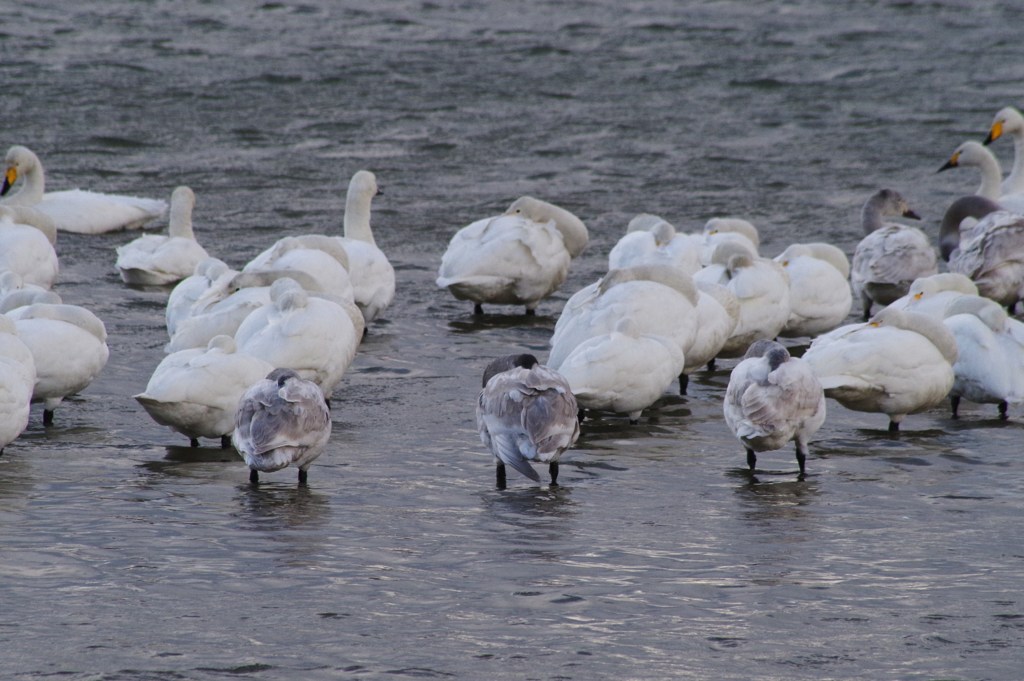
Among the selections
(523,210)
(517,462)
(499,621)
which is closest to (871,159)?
(523,210)

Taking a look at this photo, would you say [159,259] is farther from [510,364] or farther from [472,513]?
[472,513]

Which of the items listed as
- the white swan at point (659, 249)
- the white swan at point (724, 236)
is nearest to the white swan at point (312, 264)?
the white swan at point (659, 249)

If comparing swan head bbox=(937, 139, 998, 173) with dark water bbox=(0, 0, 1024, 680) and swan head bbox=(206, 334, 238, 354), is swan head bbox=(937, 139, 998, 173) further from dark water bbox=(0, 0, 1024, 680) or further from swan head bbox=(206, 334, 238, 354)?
swan head bbox=(206, 334, 238, 354)

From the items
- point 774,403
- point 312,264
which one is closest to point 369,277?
point 312,264

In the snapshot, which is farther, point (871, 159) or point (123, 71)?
point (123, 71)

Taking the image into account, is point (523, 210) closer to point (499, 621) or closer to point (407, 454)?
point (407, 454)

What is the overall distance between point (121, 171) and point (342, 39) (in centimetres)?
1011

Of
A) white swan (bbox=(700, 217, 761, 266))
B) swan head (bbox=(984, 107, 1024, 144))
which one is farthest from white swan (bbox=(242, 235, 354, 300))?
swan head (bbox=(984, 107, 1024, 144))

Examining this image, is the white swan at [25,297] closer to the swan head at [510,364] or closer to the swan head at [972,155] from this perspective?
the swan head at [510,364]

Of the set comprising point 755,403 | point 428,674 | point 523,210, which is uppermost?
point 523,210

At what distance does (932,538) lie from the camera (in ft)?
23.3

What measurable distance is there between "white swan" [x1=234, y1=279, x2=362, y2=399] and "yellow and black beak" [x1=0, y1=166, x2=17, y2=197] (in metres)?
7.64

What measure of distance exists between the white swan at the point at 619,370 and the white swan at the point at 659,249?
3.17m

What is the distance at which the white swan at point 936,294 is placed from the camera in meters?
10.5
